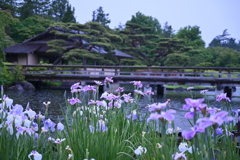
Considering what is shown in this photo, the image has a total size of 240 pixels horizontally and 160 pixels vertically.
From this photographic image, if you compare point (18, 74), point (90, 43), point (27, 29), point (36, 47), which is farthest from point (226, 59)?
point (18, 74)

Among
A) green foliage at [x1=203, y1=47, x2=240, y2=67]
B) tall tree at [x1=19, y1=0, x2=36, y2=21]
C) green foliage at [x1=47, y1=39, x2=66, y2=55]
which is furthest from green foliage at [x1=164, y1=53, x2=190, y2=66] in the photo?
tall tree at [x1=19, y1=0, x2=36, y2=21]

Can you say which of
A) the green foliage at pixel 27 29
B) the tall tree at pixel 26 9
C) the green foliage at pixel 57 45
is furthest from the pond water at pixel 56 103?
the tall tree at pixel 26 9

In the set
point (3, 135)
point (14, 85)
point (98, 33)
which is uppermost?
point (98, 33)

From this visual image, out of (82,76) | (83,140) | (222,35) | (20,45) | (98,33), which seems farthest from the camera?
(222,35)

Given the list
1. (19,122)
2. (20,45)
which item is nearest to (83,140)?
(19,122)

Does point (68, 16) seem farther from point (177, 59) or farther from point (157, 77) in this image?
point (157, 77)

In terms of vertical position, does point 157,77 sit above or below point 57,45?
below

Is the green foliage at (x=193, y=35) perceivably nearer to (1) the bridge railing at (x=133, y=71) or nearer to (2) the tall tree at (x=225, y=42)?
(1) the bridge railing at (x=133, y=71)

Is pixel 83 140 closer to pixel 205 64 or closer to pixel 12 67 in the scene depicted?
pixel 12 67

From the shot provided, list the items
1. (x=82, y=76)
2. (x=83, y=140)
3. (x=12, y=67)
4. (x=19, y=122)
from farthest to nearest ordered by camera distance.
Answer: (x=12, y=67) < (x=82, y=76) < (x=83, y=140) < (x=19, y=122)

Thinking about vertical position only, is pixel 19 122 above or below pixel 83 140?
above

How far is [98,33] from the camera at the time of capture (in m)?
22.0

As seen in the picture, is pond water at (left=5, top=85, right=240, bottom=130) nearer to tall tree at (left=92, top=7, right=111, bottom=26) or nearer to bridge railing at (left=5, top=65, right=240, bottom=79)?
bridge railing at (left=5, top=65, right=240, bottom=79)

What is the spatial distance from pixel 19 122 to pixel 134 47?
26050 mm
